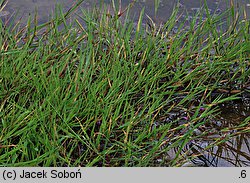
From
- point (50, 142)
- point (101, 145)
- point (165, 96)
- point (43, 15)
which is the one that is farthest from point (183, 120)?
point (43, 15)

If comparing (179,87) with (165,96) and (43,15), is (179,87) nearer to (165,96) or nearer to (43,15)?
(165,96)

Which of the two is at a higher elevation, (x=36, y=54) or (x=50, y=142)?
(x=36, y=54)

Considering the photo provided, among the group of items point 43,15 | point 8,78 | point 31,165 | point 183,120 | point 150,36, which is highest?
point 43,15

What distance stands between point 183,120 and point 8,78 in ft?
2.12

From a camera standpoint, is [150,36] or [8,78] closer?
[8,78]

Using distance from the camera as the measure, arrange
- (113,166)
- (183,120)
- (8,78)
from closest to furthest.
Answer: (113,166) < (8,78) < (183,120)

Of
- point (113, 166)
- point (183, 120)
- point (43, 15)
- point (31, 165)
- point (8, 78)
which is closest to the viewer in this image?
point (31, 165)

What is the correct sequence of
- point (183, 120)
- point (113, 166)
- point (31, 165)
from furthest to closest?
point (183, 120) → point (113, 166) → point (31, 165)

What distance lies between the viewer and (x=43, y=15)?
2.65 metres

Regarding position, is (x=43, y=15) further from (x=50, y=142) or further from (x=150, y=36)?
(x=50, y=142)

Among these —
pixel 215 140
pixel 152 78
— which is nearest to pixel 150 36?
pixel 152 78

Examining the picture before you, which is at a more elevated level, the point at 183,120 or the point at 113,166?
the point at 183,120

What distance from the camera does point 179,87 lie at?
2090mm

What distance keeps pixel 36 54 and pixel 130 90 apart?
0.37m
